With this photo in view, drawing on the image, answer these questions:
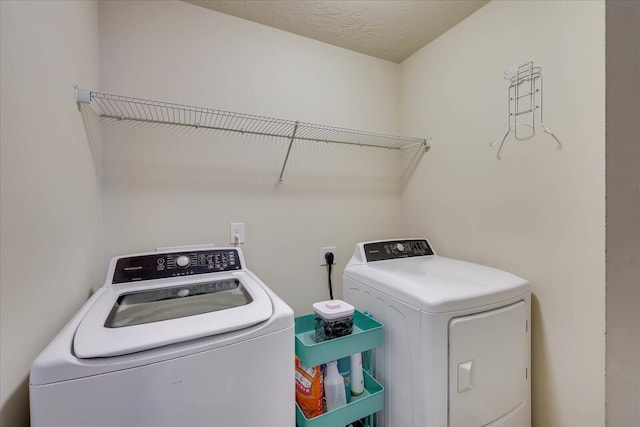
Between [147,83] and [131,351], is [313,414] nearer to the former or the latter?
[131,351]

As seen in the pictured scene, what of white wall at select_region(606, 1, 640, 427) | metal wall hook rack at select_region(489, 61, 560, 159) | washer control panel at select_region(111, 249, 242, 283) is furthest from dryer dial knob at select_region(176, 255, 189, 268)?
metal wall hook rack at select_region(489, 61, 560, 159)

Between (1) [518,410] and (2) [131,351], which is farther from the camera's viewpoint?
(1) [518,410]

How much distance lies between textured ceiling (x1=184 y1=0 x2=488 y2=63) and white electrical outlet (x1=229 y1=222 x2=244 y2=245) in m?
1.25

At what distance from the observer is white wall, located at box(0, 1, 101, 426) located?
2.01ft

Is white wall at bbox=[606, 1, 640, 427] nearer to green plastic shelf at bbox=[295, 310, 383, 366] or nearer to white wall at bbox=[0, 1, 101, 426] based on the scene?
green plastic shelf at bbox=[295, 310, 383, 366]

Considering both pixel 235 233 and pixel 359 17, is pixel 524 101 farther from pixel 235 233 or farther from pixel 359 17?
pixel 235 233

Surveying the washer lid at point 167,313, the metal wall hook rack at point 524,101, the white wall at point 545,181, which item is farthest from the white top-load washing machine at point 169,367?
the metal wall hook rack at point 524,101

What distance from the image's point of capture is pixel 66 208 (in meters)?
0.93

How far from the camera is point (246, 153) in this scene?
1658mm

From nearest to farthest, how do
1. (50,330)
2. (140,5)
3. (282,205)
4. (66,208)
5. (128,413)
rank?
(128,413)
(50,330)
(66,208)
(140,5)
(282,205)

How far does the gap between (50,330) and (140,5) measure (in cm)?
157

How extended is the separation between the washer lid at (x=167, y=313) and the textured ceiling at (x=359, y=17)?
4.92 feet

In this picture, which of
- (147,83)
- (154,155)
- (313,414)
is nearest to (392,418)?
(313,414)

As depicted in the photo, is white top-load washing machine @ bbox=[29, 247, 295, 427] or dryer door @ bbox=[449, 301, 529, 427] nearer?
white top-load washing machine @ bbox=[29, 247, 295, 427]
